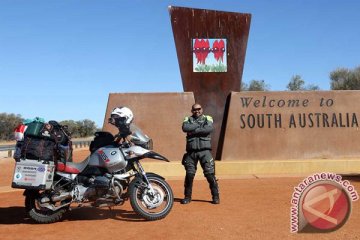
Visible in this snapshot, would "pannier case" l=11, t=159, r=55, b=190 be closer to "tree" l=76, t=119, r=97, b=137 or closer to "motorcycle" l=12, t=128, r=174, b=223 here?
"motorcycle" l=12, t=128, r=174, b=223

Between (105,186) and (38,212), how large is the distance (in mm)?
1116

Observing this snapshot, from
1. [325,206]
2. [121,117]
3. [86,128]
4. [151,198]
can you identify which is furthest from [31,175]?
[86,128]

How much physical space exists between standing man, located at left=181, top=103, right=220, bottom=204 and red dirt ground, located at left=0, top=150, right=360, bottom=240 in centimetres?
31

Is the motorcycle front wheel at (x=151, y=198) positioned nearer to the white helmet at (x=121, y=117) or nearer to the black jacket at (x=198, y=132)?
the white helmet at (x=121, y=117)

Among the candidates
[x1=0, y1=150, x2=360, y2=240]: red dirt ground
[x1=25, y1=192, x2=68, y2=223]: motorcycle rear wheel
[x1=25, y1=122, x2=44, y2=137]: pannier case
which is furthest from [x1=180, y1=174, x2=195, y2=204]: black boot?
[x1=25, y1=122, x2=44, y2=137]: pannier case

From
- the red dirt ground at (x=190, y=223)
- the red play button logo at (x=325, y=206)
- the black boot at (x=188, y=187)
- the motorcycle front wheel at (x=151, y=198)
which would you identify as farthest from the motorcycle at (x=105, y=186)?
the red play button logo at (x=325, y=206)

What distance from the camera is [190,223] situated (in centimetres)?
558

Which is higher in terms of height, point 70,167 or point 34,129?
point 34,129

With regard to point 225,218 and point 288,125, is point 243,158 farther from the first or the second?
point 225,218

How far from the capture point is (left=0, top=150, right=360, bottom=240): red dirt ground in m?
4.97

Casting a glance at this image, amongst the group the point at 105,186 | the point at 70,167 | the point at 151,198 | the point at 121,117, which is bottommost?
the point at 151,198

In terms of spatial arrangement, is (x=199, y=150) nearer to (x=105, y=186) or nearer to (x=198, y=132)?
(x=198, y=132)

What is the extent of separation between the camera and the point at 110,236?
502cm

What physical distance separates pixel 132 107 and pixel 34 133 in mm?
6003
